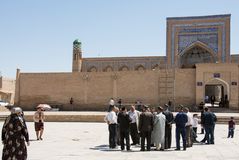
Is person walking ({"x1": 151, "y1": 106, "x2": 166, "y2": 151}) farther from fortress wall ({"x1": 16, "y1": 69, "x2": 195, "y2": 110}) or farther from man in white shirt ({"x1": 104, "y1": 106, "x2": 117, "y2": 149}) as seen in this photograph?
fortress wall ({"x1": 16, "y1": 69, "x2": 195, "y2": 110})

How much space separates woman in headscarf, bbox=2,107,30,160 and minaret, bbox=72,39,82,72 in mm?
35686

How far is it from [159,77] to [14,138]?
2535cm

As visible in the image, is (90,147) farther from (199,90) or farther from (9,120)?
(199,90)

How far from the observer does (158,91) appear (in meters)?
32.2

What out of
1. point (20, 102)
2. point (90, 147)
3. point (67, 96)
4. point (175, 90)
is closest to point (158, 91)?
point (175, 90)

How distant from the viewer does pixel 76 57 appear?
4328cm

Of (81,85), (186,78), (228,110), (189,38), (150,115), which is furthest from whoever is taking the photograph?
(189,38)

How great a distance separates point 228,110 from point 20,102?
17.7m

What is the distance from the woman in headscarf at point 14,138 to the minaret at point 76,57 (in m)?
35.7

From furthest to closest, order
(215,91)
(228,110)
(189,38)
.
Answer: (215,91) → (189,38) → (228,110)

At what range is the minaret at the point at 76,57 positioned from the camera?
43.2 meters

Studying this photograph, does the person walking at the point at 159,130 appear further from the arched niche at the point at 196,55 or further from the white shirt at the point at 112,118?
the arched niche at the point at 196,55

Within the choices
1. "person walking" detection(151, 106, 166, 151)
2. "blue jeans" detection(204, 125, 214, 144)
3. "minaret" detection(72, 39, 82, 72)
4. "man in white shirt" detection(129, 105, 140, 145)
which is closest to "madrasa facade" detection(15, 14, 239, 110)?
"minaret" detection(72, 39, 82, 72)

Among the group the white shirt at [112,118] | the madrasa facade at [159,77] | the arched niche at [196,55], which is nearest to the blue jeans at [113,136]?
the white shirt at [112,118]
